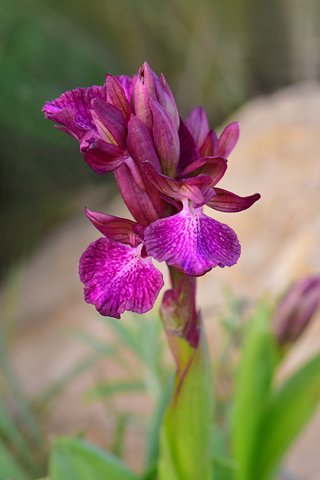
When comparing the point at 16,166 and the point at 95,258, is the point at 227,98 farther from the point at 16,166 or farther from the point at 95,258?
the point at 95,258

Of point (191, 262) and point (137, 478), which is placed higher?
point (191, 262)

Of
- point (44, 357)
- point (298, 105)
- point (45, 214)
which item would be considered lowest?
point (44, 357)

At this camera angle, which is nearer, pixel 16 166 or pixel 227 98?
pixel 16 166

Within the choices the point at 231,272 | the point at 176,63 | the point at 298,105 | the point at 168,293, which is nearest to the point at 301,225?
the point at 231,272

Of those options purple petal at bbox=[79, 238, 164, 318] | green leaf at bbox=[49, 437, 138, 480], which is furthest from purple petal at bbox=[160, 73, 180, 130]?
green leaf at bbox=[49, 437, 138, 480]

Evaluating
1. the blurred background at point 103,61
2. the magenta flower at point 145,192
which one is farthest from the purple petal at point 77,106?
the blurred background at point 103,61

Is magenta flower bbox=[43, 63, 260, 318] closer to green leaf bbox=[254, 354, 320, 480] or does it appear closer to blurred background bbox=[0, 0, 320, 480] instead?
green leaf bbox=[254, 354, 320, 480]

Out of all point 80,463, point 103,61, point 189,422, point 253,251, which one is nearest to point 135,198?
point 189,422
